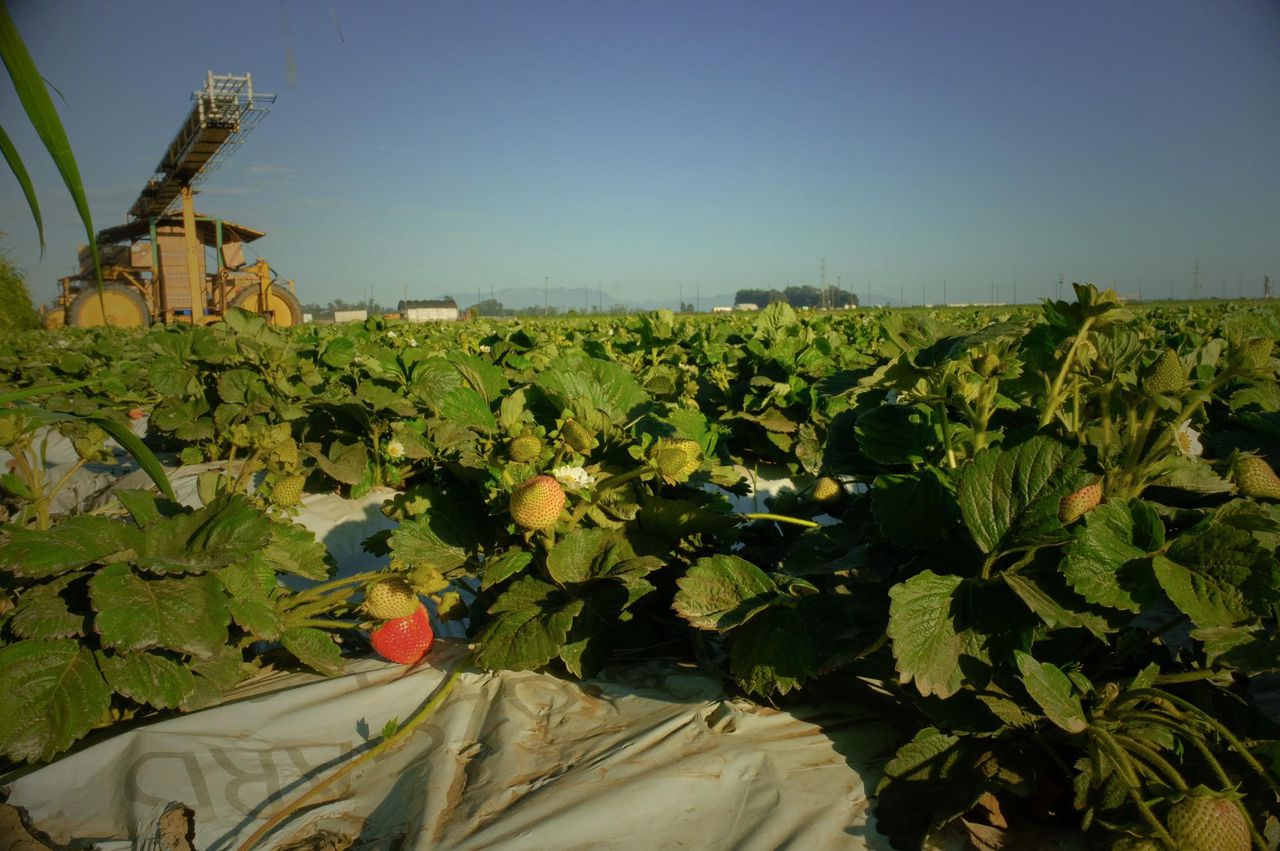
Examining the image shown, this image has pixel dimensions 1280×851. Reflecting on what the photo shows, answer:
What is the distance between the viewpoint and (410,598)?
1688 mm

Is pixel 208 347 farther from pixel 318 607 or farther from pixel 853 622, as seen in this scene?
pixel 853 622

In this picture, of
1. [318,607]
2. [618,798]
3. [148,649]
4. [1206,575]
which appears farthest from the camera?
[318,607]

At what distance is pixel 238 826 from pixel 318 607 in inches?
24.0

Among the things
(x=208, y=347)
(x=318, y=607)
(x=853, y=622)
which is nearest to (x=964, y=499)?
(x=853, y=622)

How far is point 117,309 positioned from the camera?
1838 centimetres

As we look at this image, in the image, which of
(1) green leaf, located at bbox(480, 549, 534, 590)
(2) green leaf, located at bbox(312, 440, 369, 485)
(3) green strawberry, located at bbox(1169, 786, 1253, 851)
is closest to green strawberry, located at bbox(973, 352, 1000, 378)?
(3) green strawberry, located at bbox(1169, 786, 1253, 851)

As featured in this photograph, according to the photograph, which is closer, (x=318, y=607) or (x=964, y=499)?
(x=964, y=499)

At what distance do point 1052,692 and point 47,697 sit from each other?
5.41 ft

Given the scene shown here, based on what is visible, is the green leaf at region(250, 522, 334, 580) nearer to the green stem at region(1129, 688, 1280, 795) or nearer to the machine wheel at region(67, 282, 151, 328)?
the green stem at region(1129, 688, 1280, 795)

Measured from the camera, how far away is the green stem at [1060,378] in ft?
4.07

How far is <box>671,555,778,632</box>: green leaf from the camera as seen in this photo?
1402mm

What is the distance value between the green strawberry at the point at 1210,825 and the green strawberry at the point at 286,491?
1.86 meters

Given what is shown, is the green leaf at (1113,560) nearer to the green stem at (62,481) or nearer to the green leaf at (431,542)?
the green leaf at (431,542)

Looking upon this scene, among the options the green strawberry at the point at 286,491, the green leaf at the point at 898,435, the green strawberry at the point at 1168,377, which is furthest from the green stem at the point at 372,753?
the green strawberry at the point at 1168,377
